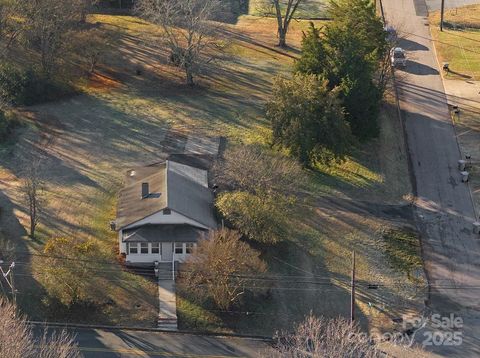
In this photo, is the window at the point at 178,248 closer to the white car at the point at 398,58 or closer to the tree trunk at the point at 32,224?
the tree trunk at the point at 32,224

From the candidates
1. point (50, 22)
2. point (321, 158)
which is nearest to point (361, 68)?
point (321, 158)

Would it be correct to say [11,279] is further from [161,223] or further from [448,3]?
[448,3]

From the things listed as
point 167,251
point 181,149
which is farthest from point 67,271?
point 181,149

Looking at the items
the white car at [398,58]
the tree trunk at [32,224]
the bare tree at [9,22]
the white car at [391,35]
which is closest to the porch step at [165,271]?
the tree trunk at [32,224]

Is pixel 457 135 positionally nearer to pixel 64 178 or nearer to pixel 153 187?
pixel 153 187

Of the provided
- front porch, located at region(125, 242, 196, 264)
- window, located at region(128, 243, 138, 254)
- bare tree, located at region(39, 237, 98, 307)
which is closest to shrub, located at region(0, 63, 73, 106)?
bare tree, located at region(39, 237, 98, 307)
